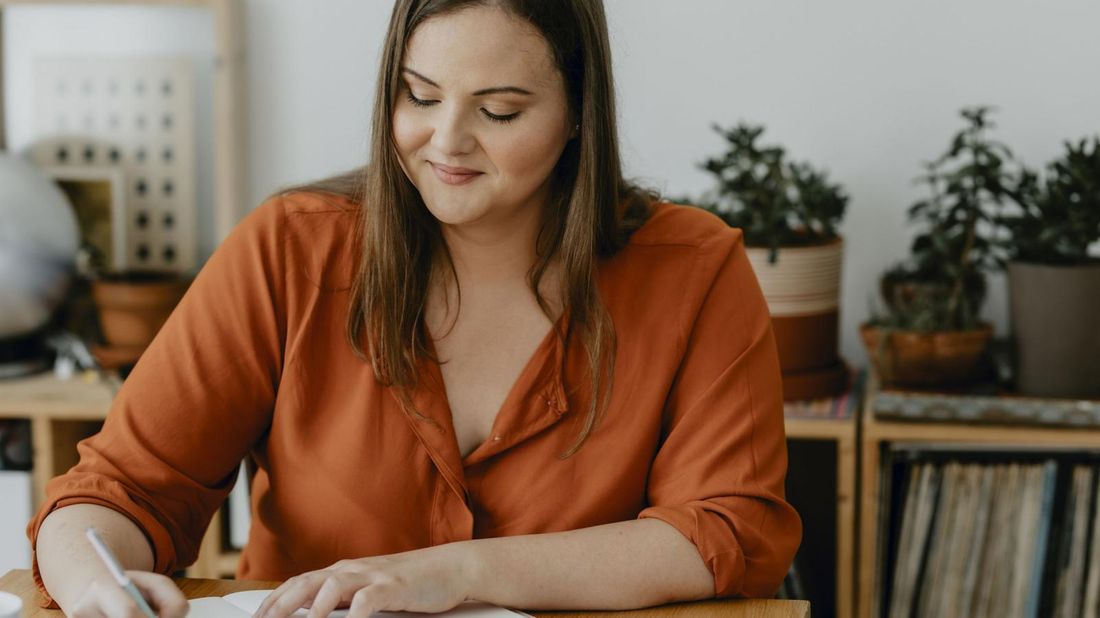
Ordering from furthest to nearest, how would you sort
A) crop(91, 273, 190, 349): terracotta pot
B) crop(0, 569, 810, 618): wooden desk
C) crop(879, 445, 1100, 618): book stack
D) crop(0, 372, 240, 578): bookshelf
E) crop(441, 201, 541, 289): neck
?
crop(91, 273, 190, 349): terracotta pot
crop(0, 372, 240, 578): bookshelf
crop(879, 445, 1100, 618): book stack
crop(441, 201, 541, 289): neck
crop(0, 569, 810, 618): wooden desk

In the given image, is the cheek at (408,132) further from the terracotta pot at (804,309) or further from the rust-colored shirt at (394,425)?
the terracotta pot at (804,309)

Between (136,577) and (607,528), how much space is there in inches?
17.2

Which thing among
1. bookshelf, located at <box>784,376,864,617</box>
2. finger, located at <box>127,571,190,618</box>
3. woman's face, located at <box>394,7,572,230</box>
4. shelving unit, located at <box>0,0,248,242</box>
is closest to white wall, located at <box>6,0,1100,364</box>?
shelving unit, located at <box>0,0,248,242</box>

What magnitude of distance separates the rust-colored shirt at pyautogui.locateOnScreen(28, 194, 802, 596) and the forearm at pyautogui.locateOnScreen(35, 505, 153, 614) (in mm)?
70

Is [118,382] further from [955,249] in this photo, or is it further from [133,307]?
[955,249]

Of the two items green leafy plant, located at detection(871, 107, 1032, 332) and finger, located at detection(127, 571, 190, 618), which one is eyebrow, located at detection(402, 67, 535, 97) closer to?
finger, located at detection(127, 571, 190, 618)

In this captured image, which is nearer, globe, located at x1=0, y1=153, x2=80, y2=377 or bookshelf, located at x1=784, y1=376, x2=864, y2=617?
bookshelf, located at x1=784, y1=376, x2=864, y2=617

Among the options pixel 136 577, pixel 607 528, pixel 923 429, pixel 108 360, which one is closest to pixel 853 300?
pixel 923 429

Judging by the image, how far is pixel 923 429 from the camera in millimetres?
1903

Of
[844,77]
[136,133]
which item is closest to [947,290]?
[844,77]

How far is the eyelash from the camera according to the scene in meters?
1.29

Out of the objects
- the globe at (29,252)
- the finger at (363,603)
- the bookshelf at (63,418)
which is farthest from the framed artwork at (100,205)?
the finger at (363,603)

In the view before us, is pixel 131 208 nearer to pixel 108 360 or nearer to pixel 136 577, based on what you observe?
pixel 108 360

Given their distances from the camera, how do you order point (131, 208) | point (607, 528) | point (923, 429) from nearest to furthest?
point (607, 528)
point (923, 429)
point (131, 208)
